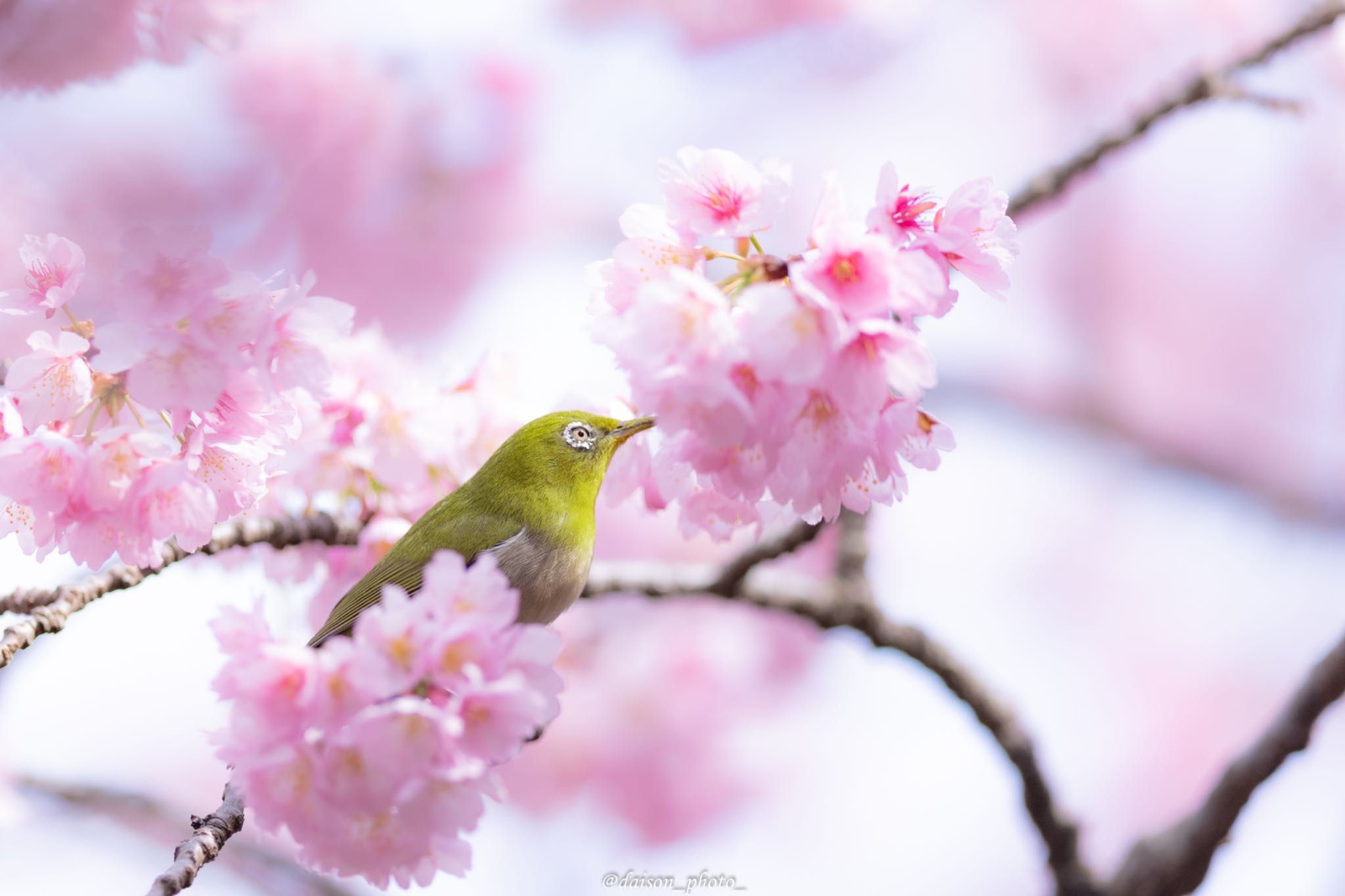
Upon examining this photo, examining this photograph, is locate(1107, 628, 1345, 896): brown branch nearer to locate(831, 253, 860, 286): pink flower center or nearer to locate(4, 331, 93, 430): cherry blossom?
locate(831, 253, 860, 286): pink flower center

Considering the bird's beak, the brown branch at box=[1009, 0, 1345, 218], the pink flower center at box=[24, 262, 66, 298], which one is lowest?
the bird's beak

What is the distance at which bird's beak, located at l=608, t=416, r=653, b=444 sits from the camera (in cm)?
70

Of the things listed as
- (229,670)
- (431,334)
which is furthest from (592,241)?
(229,670)

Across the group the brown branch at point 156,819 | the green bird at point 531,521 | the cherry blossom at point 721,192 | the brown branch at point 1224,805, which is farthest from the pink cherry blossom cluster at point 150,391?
the brown branch at point 1224,805

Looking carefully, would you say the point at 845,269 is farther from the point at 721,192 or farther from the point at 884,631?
the point at 884,631

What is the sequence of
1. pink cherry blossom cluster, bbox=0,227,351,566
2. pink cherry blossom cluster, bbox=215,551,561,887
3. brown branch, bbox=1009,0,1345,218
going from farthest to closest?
1. brown branch, bbox=1009,0,1345,218
2. pink cherry blossom cluster, bbox=0,227,351,566
3. pink cherry blossom cluster, bbox=215,551,561,887

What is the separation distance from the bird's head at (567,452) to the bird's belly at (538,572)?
0.15 ft

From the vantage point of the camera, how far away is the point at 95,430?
2.11 ft

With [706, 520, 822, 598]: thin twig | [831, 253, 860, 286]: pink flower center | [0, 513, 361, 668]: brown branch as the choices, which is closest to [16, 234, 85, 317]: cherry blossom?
[0, 513, 361, 668]: brown branch

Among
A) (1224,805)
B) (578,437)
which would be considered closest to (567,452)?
(578,437)

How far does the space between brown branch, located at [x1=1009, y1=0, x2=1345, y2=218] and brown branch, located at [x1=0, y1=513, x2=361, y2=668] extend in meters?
0.80

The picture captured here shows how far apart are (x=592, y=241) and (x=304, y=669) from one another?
203 cm

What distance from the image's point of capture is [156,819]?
1.32m

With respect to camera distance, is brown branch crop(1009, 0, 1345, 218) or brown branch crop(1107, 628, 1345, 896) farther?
brown branch crop(1009, 0, 1345, 218)
